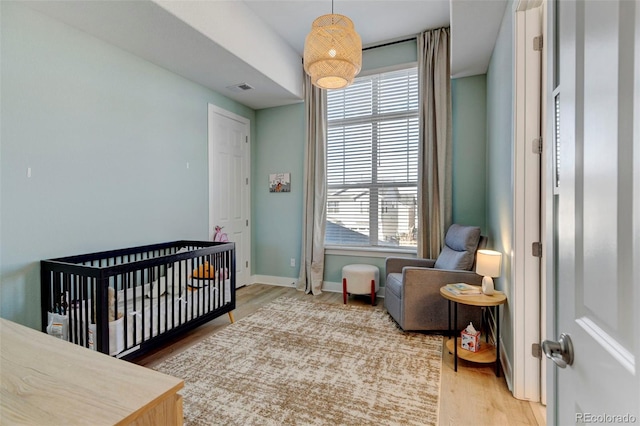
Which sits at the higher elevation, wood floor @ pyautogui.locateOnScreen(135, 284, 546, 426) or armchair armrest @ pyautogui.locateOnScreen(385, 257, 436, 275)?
armchair armrest @ pyautogui.locateOnScreen(385, 257, 436, 275)

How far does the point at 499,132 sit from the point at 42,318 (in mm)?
3796

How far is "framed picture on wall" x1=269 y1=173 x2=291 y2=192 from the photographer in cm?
450

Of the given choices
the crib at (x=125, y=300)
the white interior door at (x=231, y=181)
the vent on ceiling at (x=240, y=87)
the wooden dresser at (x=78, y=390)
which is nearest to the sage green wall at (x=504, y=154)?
the wooden dresser at (x=78, y=390)

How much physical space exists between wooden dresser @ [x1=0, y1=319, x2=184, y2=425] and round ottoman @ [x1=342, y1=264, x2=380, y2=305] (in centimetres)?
303

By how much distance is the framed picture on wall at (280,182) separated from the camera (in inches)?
177

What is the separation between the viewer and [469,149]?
354 centimetres

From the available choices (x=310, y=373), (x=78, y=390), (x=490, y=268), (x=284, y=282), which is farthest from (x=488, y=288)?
(x=284, y=282)

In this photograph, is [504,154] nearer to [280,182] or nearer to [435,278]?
[435,278]

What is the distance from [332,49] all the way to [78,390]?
249 cm

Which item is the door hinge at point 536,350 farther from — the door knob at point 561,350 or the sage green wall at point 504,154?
the door knob at point 561,350

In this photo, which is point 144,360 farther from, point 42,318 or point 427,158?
point 427,158

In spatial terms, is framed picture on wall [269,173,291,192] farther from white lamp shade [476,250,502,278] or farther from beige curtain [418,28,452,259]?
white lamp shade [476,250,502,278]

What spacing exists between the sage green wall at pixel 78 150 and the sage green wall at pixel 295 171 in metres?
1.33

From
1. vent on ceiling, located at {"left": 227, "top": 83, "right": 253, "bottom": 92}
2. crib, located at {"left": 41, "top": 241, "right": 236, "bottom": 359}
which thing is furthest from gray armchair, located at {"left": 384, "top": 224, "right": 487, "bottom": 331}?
vent on ceiling, located at {"left": 227, "top": 83, "right": 253, "bottom": 92}
